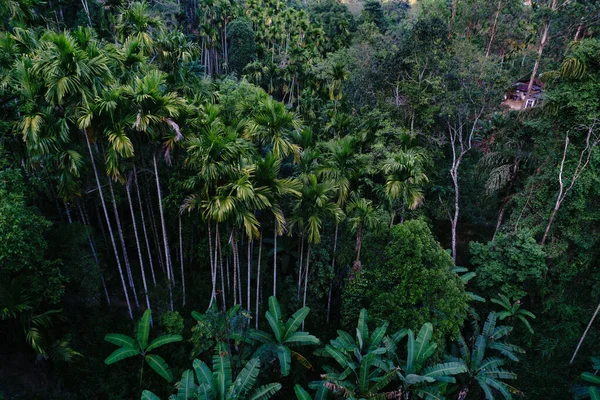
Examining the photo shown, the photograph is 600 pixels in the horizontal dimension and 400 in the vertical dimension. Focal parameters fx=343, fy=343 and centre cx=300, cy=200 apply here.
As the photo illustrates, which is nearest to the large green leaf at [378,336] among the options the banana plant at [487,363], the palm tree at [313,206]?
the banana plant at [487,363]

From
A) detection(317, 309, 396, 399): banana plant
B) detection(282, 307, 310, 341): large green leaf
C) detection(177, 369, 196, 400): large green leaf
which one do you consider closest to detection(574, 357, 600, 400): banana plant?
detection(317, 309, 396, 399): banana plant

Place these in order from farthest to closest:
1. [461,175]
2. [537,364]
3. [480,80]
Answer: [461,175] < [480,80] < [537,364]

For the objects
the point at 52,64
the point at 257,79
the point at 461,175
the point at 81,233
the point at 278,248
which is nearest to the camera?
the point at 52,64

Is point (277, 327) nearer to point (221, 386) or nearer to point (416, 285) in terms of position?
point (221, 386)

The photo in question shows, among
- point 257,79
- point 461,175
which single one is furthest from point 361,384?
point 257,79

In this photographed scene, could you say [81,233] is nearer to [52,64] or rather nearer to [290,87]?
[52,64]

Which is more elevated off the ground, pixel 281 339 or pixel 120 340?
pixel 120 340

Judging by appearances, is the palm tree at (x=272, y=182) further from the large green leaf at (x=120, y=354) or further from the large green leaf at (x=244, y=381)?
the large green leaf at (x=120, y=354)

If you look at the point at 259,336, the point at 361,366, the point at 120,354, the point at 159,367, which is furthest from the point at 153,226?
the point at 361,366
